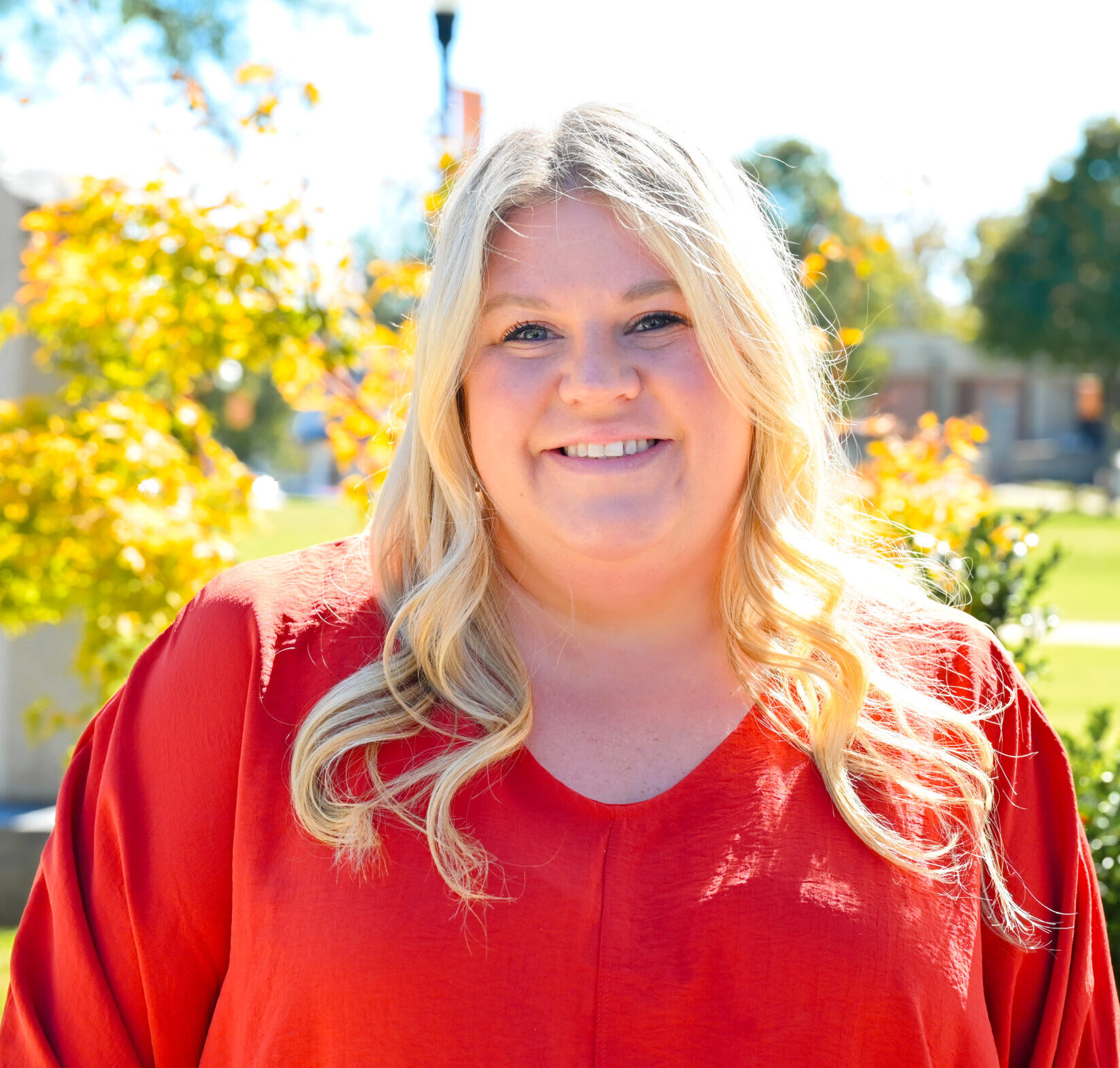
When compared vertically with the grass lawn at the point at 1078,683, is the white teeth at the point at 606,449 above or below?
above

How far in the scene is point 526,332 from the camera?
1.73 m

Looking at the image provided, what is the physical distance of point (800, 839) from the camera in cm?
158

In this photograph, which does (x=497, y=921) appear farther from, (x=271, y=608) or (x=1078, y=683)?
(x=1078, y=683)

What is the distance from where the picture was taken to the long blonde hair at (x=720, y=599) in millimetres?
1595

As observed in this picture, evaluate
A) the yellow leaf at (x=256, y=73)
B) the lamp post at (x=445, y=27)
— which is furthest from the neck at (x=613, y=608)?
the lamp post at (x=445, y=27)

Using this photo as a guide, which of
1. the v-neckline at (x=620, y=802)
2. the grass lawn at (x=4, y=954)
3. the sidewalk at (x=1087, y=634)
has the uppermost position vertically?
the v-neckline at (x=620, y=802)

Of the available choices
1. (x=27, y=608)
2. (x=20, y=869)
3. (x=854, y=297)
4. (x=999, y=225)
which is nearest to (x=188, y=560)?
(x=27, y=608)

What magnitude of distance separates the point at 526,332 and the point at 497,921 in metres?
0.83

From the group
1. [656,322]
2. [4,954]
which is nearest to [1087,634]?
[4,954]

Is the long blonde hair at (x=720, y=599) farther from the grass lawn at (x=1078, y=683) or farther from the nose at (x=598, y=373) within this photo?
the grass lawn at (x=1078, y=683)

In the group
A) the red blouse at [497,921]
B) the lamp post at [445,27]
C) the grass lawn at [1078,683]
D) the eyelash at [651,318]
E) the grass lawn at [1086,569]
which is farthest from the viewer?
the grass lawn at [1086,569]

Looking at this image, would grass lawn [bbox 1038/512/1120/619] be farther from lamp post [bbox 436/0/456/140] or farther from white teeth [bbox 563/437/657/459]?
white teeth [bbox 563/437/657/459]

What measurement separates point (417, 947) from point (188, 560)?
2.48 m

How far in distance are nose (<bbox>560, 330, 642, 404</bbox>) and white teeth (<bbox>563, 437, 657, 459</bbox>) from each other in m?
0.06
